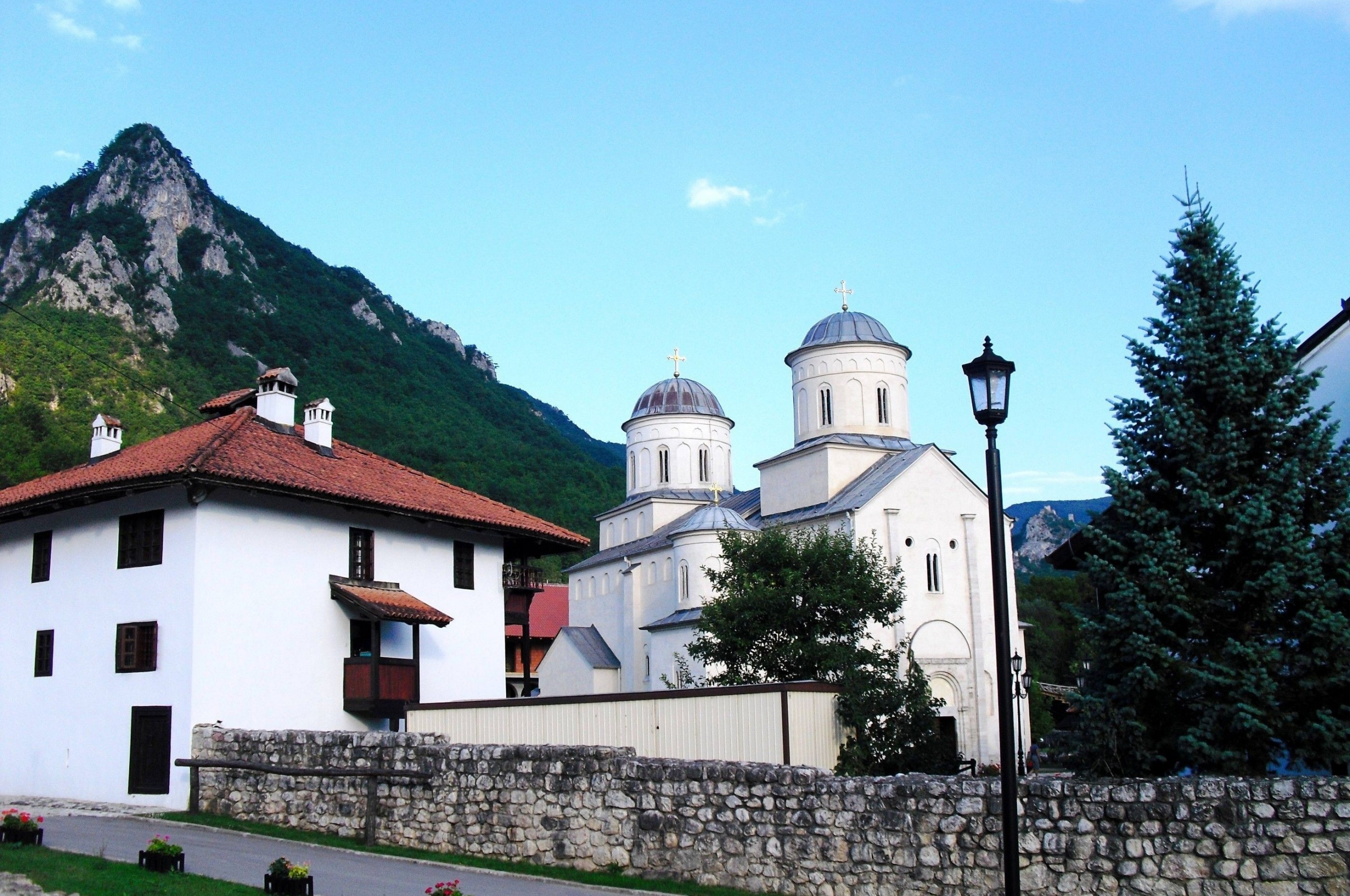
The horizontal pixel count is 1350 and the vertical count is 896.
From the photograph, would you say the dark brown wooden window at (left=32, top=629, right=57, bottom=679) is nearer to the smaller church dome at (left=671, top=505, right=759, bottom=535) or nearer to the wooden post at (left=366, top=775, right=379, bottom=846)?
the wooden post at (left=366, top=775, right=379, bottom=846)

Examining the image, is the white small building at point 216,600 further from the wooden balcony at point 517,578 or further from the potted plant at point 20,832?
the potted plant at point 20,832

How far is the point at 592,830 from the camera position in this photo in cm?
1329

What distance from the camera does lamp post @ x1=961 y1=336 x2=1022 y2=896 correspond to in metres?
8.11

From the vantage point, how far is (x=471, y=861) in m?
14.1

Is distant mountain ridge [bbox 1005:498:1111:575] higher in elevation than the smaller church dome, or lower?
higher

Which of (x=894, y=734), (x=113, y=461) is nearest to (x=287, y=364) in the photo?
(x=113, y=461)

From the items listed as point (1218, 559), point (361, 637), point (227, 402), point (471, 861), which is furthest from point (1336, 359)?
point (227, 402)

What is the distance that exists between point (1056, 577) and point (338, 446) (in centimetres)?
6868

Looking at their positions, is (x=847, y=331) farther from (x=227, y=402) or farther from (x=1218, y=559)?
(x=1218, y=559)

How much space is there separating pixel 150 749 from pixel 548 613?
5103cm

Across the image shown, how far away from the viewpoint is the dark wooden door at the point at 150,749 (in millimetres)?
19109

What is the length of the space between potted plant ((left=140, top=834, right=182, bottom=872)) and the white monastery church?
2119cm

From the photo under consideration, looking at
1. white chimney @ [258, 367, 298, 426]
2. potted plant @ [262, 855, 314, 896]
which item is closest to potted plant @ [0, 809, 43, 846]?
potted plant @ [262, 855, 314, 896]

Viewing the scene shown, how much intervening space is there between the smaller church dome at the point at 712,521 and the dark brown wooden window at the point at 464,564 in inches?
727
